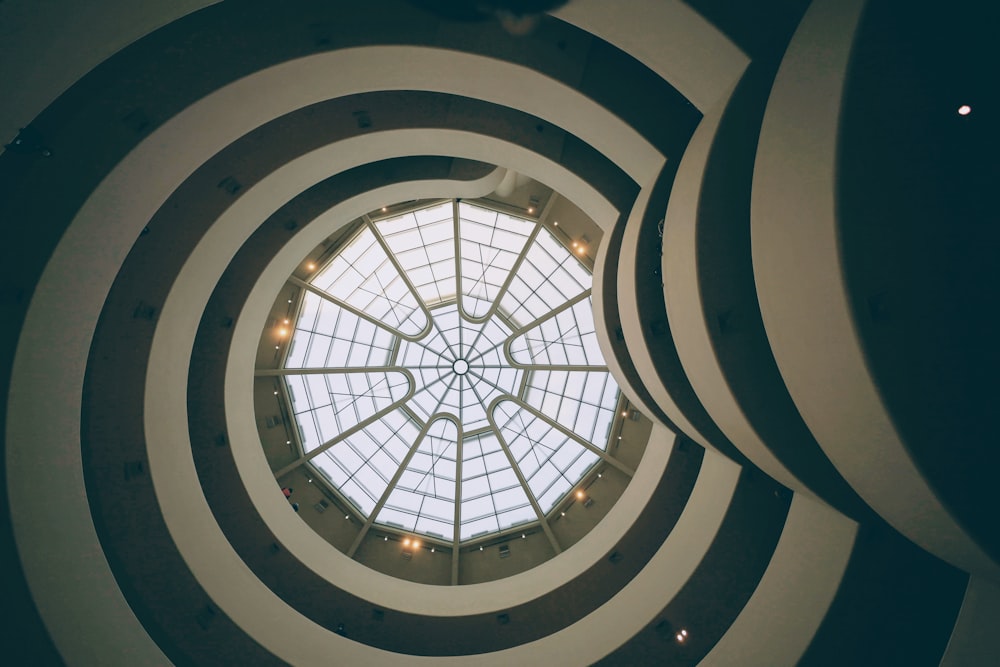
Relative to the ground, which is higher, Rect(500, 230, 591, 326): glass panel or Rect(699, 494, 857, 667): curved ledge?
A: Rect(500, 230, 591, 326): glass panel

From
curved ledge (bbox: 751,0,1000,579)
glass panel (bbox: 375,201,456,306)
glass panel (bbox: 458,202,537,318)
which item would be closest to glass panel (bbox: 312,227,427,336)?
glass panel (bbox: 375,201,456,306)

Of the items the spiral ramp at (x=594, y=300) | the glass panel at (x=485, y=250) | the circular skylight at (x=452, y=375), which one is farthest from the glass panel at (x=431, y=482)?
the glass panel at (x=485, y=250)

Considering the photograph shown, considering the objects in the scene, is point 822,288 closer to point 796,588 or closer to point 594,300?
point 594,300

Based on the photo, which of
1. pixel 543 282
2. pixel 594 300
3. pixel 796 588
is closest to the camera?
pixel 796 588

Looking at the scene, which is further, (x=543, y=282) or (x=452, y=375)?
(x=452, y=375)

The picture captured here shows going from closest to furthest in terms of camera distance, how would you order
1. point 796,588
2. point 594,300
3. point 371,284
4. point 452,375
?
point 796,588, point 594,300, point 371,284, point 452,375

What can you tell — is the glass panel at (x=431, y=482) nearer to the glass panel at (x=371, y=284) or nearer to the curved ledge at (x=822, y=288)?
the glass panel at (x=371, y=284)

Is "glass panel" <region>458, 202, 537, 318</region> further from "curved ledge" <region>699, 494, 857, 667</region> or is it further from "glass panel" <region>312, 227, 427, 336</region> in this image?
"curved ledge" <region>699, 494, 857, 667</region>

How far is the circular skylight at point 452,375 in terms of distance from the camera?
50.7 feet

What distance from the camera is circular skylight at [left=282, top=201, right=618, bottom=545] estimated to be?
15.5 meters

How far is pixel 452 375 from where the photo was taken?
1731cm

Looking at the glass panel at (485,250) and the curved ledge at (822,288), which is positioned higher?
the glass panel at (485,250)

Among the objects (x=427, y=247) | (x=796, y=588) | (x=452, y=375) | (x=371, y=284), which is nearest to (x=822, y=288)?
(x=796, y=588)

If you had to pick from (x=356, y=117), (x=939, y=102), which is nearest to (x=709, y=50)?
(x=939, y=102)
